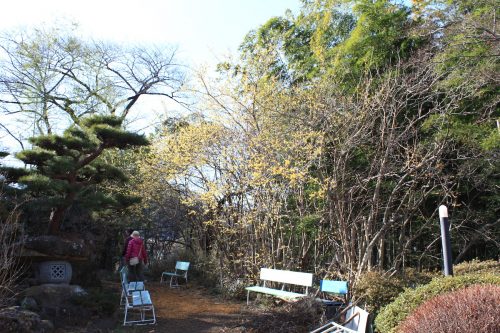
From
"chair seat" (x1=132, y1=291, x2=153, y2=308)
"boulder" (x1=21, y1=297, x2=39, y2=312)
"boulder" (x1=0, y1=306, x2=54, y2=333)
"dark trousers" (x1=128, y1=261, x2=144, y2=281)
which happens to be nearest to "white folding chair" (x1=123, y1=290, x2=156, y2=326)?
"chair seat" (x1=132, y1=291, x2=153, y2=308)

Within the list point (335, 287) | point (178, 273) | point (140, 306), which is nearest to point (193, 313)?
point (140, 306)

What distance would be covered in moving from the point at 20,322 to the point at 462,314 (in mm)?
5122

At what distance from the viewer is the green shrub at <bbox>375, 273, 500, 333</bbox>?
4.55 m

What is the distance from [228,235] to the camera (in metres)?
10.7

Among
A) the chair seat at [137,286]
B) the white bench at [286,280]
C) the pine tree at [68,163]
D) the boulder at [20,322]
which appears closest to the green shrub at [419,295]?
the white bench at [286,280]

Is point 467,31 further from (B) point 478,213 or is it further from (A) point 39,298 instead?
(A) point 39,298

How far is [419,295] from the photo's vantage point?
4.68 m

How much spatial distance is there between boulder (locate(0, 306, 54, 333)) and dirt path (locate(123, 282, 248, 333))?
3.74 feet

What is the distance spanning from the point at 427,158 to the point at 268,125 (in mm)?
2839

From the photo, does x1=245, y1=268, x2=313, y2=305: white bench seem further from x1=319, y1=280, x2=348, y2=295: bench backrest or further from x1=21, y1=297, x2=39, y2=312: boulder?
x1=21, y1=297, x2=39, y2=312: boulder

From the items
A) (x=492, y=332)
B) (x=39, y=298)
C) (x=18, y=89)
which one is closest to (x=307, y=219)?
(x=39, y=298)

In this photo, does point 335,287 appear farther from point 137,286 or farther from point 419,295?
point 137,286

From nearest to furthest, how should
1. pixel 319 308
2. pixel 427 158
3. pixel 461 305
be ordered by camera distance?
pixel 461 305 < pixel 319 308 < pixel 427 158

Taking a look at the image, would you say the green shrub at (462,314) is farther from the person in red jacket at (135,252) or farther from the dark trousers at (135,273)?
the dark trousers at (135,273)
